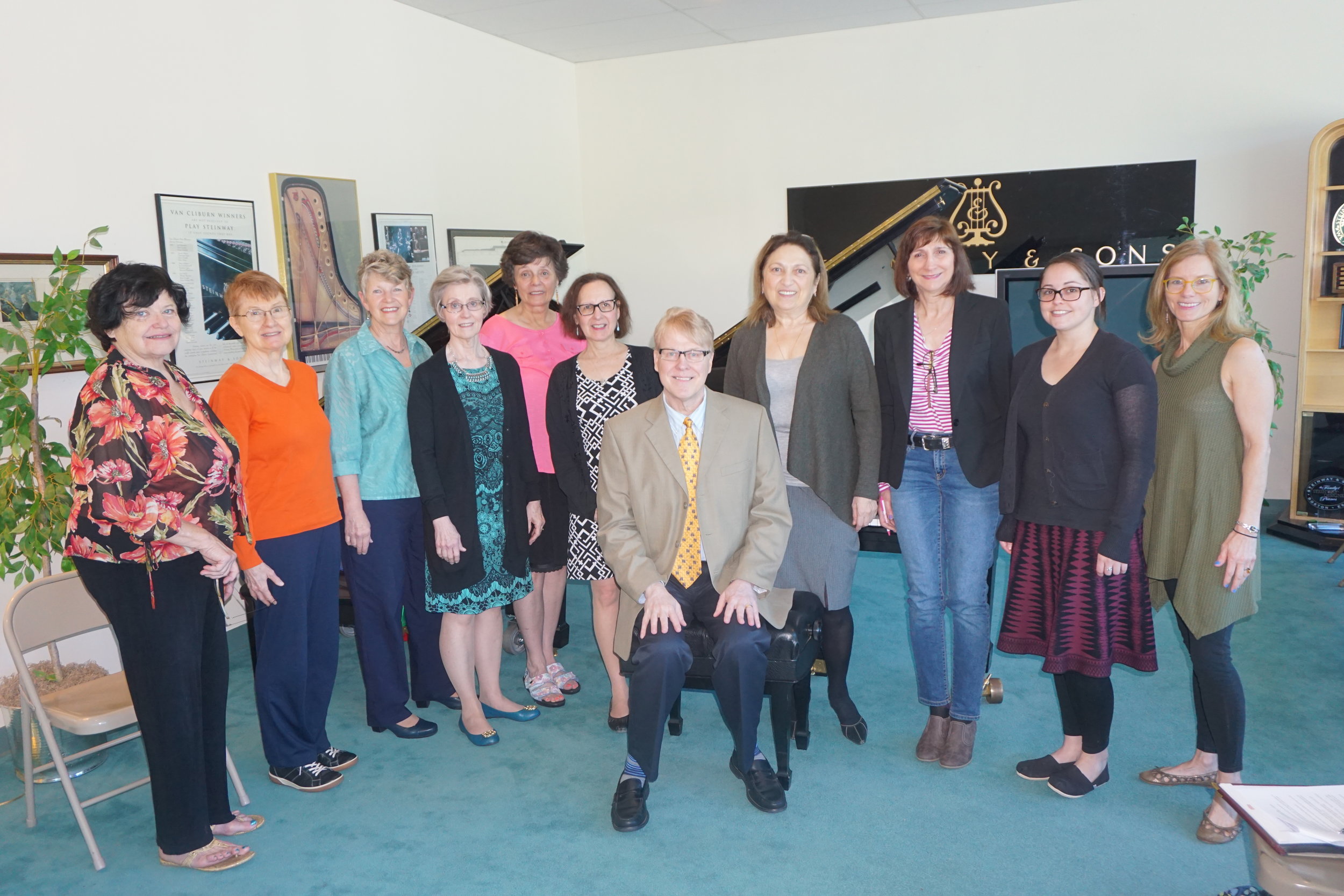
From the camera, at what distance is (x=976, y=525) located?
2795 millimetres

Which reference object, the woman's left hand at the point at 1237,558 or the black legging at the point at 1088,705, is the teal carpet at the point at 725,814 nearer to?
the black legging at the point at 1088,705

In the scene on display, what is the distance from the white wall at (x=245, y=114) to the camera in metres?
3.38

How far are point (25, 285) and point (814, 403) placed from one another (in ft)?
9.19

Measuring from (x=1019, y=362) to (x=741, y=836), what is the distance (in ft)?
5.16

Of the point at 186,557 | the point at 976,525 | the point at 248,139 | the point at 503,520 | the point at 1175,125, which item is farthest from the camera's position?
the point at 1175,125

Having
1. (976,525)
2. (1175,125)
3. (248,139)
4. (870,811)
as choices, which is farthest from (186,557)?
(1175,125)

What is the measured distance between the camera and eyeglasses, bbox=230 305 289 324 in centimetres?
269

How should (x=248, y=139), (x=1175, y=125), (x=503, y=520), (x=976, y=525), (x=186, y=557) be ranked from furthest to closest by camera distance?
(x=1175, y=125) < (x=248, y=139) < (x=503, y=520) < (x=976, y=525) < (x=186, y=557)

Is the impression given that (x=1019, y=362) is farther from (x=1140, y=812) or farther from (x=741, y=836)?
(x=741, y=836)

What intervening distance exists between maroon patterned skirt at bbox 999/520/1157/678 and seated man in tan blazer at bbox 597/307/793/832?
709mm

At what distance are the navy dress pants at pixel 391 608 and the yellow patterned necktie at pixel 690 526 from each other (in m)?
0.98

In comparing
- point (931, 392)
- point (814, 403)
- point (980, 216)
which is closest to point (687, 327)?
point (814, 403)

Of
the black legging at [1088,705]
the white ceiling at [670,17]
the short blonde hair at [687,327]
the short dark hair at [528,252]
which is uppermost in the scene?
the white ceiling at [670,17]

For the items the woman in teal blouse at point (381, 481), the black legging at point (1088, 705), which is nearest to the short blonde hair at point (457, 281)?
the woman in teal blouse at point (381, 481)
